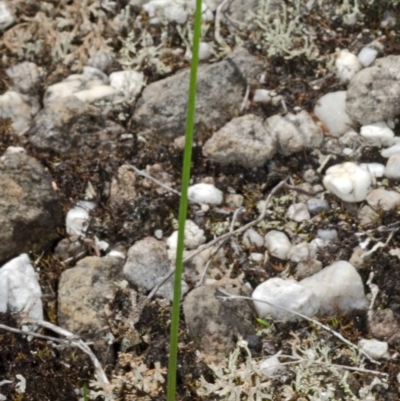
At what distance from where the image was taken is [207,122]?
10.0ft

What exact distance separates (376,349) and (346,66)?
1.27 meters

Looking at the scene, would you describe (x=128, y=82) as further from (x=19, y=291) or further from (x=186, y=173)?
(x=186, y=173)

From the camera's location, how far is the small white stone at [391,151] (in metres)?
2.86

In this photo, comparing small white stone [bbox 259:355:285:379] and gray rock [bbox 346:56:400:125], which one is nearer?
small white stone [bbox 259:355:285:379]

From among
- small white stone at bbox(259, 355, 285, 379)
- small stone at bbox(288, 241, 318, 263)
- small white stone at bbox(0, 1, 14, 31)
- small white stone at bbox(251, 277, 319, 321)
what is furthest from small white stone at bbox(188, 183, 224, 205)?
small white stone at bbox(0, 1, 14, 31)

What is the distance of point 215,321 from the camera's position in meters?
2.45

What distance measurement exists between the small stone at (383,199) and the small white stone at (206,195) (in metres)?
0.57

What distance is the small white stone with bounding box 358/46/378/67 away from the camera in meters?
3.14

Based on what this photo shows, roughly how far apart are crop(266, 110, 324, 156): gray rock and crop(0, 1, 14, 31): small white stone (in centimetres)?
140

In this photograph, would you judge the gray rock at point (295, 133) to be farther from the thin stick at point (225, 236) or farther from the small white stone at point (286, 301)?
the small white stone at point (286, 301)

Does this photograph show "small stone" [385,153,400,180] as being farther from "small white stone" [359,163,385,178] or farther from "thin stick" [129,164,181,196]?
"thin stick" [129,164,181,196]

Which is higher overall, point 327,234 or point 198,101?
point 198,101

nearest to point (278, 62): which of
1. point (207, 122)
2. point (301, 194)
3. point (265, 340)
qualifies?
point (207, 122)

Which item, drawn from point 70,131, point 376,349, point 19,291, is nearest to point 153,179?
point 70,131
